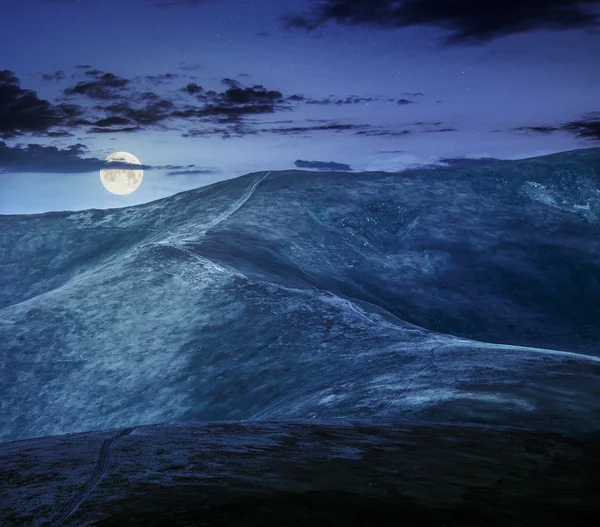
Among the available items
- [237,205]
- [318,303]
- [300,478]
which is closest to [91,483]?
[300,478]

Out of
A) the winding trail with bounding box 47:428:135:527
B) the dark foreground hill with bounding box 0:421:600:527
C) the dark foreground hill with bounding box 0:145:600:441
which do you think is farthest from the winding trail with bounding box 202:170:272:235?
the winding trail with bounding box 47:428:135:527

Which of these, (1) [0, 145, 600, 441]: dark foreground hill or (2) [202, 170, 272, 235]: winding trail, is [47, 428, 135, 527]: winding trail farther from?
(2) [202, 170, 272, 235]: winding trail

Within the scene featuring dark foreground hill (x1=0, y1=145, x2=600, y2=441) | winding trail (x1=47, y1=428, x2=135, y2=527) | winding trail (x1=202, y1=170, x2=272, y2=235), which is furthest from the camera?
winding trail (x1=202, y1=170, x2=272, y2=235)

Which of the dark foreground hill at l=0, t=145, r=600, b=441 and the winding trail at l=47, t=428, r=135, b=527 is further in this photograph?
the dark foreground hill at l=0, t=145, r=600, b=441

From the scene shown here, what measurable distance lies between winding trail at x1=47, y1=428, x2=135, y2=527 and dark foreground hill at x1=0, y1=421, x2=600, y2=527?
12mm

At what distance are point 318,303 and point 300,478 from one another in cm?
899

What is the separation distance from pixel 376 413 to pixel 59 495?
12.0 ft

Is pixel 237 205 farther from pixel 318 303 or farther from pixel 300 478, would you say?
pixel 300 478

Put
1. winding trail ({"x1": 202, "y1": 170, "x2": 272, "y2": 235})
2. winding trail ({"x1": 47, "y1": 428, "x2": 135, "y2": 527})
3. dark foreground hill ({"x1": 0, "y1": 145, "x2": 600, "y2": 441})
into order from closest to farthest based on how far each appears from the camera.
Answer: winding trail ({"x1": 47, "y1": 428, "x2": 135, "y2": 527}), dark foreground hill ({"x1": 0, "y1": 145, "x2": 600, "y2": 441}), winding trail ({"x1": 202, "y1": 170, "x2": 272, "y2": 235})

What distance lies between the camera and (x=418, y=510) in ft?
11.0

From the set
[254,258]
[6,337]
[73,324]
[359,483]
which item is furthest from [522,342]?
[359,483]

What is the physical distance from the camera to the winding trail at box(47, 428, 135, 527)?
3.21 metres

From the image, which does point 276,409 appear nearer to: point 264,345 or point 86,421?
point 264,345

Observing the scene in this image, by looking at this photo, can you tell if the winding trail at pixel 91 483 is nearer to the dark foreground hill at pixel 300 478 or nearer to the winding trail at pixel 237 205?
the dark foreground hill at pixel 300 478
